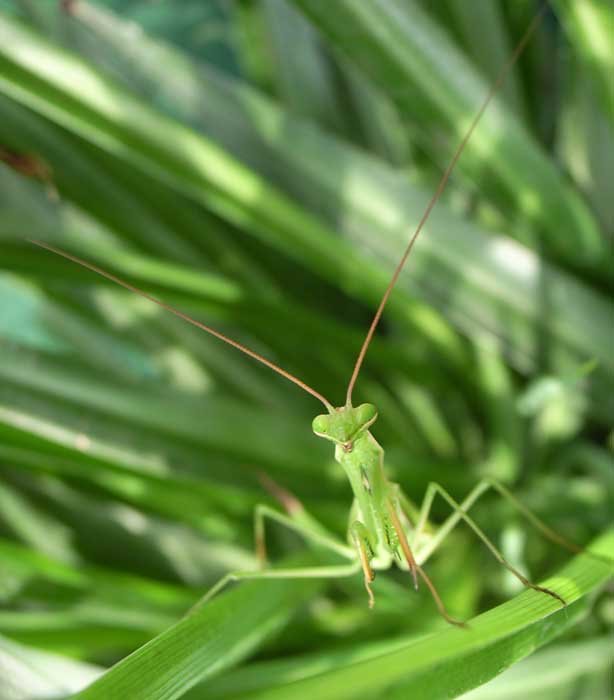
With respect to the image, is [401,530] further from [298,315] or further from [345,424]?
[298,315]

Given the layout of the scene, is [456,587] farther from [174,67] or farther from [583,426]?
[174,67]

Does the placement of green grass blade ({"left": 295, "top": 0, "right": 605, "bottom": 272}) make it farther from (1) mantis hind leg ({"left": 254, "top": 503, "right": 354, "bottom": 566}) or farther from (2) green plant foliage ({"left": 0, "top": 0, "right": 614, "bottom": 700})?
(1) mantis hind leg ({"left": 254, "top": 503, "right": 354, "bottom": 566})

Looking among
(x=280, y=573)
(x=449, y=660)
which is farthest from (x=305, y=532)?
(x=449, y=660)

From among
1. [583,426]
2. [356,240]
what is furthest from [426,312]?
[583,426]

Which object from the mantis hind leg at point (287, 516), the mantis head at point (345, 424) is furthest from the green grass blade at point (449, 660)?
the mantis hind leg at point (287, 516)

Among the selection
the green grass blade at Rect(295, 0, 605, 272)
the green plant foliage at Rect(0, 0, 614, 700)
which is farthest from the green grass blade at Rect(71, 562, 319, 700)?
the green grass blade at Rect(295, 0, 605, 272)
